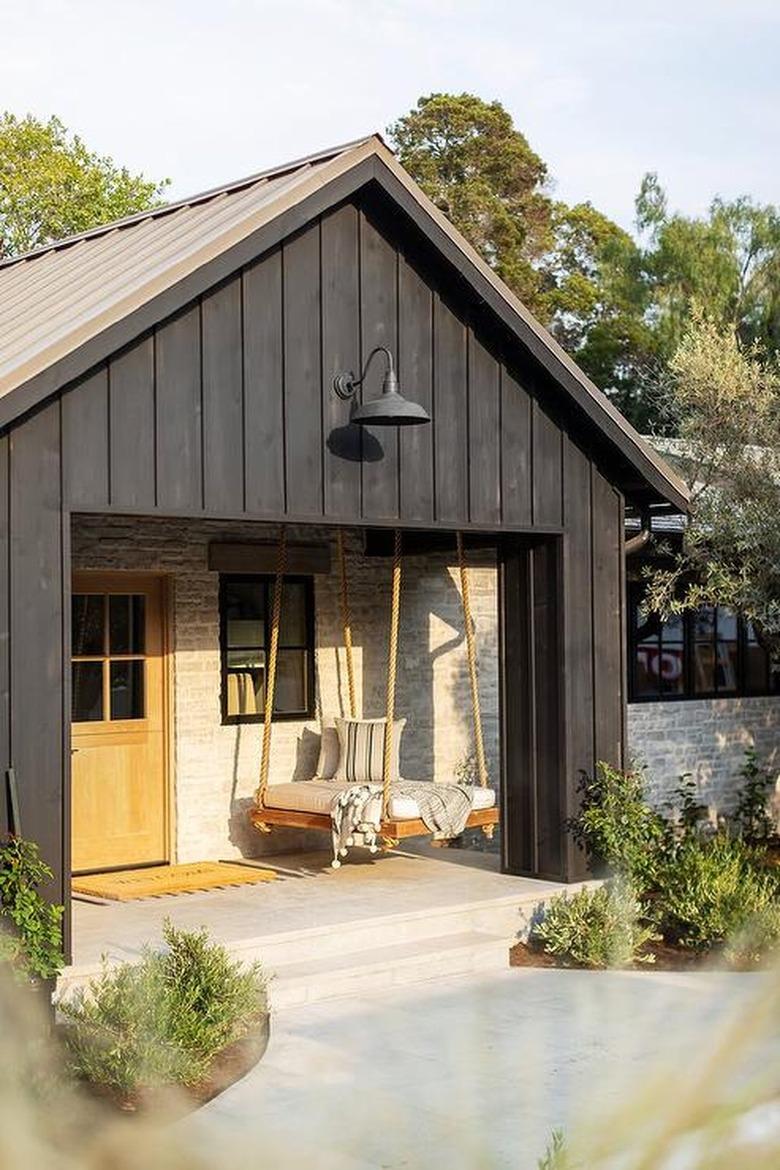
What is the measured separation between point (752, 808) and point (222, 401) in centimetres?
725

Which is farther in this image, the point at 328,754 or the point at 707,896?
the point at 328,754

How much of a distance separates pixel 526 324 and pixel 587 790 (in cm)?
306

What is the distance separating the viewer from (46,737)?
7.57m

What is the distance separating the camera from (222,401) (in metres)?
8.26

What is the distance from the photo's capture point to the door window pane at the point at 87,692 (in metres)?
10.7

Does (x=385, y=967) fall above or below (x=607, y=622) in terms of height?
below

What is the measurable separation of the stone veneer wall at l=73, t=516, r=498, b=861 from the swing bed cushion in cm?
53

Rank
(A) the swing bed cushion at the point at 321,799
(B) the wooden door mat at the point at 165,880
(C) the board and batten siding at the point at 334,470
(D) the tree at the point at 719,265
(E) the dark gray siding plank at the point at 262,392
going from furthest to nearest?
(D) the tree at the point at 719,265 → (A) the swing bed cushion at the point at 321,799 → (B) the wooden door mat at the point at 165,880 → (E) the dark gray siding plank at the point at 262,392 → (C) the board and batten siding at the point at 334,470

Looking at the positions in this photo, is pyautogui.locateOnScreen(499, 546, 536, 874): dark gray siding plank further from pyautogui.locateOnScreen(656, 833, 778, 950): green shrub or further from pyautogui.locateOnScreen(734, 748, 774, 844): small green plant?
pyautogui.locateOnScreen(734, 748, 774, 844): small green plant

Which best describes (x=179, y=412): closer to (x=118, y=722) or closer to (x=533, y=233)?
(x=118, y=722)

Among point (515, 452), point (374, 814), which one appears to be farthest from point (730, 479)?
point (374, 814)

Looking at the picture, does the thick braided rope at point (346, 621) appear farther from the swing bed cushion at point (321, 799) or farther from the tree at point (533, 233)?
the tree at point (533, 233)

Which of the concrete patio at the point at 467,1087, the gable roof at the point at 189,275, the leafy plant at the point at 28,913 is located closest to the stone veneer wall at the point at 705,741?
the gable roof at the point at 189,275

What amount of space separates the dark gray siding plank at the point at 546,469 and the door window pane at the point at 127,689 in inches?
127
